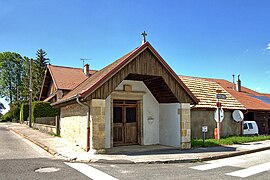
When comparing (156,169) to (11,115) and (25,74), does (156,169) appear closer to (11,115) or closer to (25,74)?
(11,115)

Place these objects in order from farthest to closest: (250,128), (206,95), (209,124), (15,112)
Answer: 1. (15,112)
2. (250,128)
3. (206,95)
4. (209,124)

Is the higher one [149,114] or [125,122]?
[149,114]

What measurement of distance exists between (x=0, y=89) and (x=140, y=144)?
181 ft

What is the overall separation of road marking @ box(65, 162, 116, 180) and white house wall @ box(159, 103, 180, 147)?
5.31 meters

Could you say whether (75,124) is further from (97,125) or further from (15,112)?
(15,112)

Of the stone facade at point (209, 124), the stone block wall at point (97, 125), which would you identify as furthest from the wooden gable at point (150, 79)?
the stone facade at point (209, 124)

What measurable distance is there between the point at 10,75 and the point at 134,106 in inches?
2091

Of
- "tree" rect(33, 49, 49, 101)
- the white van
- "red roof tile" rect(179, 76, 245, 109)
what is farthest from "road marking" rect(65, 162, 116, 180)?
"tree" rect(33, 49, 49, 101)

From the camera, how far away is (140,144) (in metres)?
12.9

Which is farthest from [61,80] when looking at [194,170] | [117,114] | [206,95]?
[194,170]

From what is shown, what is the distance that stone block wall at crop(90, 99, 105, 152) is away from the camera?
393 inches

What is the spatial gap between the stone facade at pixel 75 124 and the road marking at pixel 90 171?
2.47 m

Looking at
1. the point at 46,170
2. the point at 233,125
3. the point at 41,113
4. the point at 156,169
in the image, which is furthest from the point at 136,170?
the point at 41,113

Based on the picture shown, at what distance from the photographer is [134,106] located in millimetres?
13102
